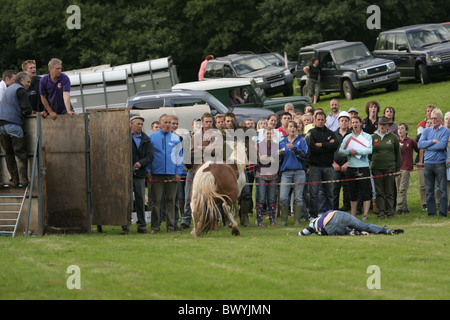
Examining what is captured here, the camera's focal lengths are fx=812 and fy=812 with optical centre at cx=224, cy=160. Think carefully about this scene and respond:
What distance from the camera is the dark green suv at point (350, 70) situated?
2986 centimetres

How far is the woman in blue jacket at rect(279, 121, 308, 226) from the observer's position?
15.5m

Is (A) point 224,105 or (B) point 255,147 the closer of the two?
(B) point 255,147

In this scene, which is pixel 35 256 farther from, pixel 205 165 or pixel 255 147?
pixel 255 147

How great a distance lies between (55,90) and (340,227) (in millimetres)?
5664

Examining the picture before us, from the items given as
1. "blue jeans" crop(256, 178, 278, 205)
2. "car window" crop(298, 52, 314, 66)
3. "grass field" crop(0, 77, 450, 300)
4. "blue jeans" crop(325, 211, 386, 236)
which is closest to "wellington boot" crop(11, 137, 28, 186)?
"grass field" crop(0, 77, 450, 300)

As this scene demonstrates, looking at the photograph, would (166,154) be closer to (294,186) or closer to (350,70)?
(294,186)

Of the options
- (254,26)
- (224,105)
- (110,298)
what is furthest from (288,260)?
(254,26)

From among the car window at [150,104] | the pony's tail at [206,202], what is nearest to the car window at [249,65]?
the car window at [150,104]

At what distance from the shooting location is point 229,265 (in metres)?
10.3

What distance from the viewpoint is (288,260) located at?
35.2 feet

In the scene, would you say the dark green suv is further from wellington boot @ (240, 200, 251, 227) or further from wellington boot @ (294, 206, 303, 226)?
wellington boot @ (240, 200, 251, 227)

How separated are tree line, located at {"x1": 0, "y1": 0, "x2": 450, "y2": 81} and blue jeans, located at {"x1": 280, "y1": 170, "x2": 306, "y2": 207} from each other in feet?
98.6

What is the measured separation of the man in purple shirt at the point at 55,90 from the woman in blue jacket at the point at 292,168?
13.5 ft
